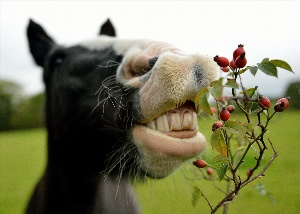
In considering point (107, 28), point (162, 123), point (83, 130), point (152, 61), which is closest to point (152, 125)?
point (162, 123)

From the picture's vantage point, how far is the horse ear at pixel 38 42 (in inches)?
59.6

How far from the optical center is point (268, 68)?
2.32ft

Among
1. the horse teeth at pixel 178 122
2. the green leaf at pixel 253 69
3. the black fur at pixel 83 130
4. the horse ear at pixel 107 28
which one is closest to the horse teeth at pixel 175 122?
the horse teeth at pixel 178 122

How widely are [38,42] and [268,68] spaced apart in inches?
41.7

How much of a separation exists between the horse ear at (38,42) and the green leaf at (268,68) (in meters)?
1.02

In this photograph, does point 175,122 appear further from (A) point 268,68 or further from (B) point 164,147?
(A) point 268,68

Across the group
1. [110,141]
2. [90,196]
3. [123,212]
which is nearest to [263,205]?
[123,212]

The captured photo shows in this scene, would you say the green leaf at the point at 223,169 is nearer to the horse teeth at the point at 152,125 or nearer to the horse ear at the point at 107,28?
the horse teeth at the point at 152,125

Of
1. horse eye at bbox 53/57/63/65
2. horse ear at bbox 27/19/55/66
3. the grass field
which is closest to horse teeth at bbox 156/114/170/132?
horse eye at bbox 53/57/63/65

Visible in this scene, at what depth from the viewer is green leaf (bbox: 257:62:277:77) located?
70 centimetres

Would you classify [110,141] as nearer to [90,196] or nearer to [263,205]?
[90,196]

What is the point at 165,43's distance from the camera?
92 centimetres

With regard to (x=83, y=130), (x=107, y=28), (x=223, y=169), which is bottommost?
(x=83, y=130)

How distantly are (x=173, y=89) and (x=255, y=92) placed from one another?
17 cm
